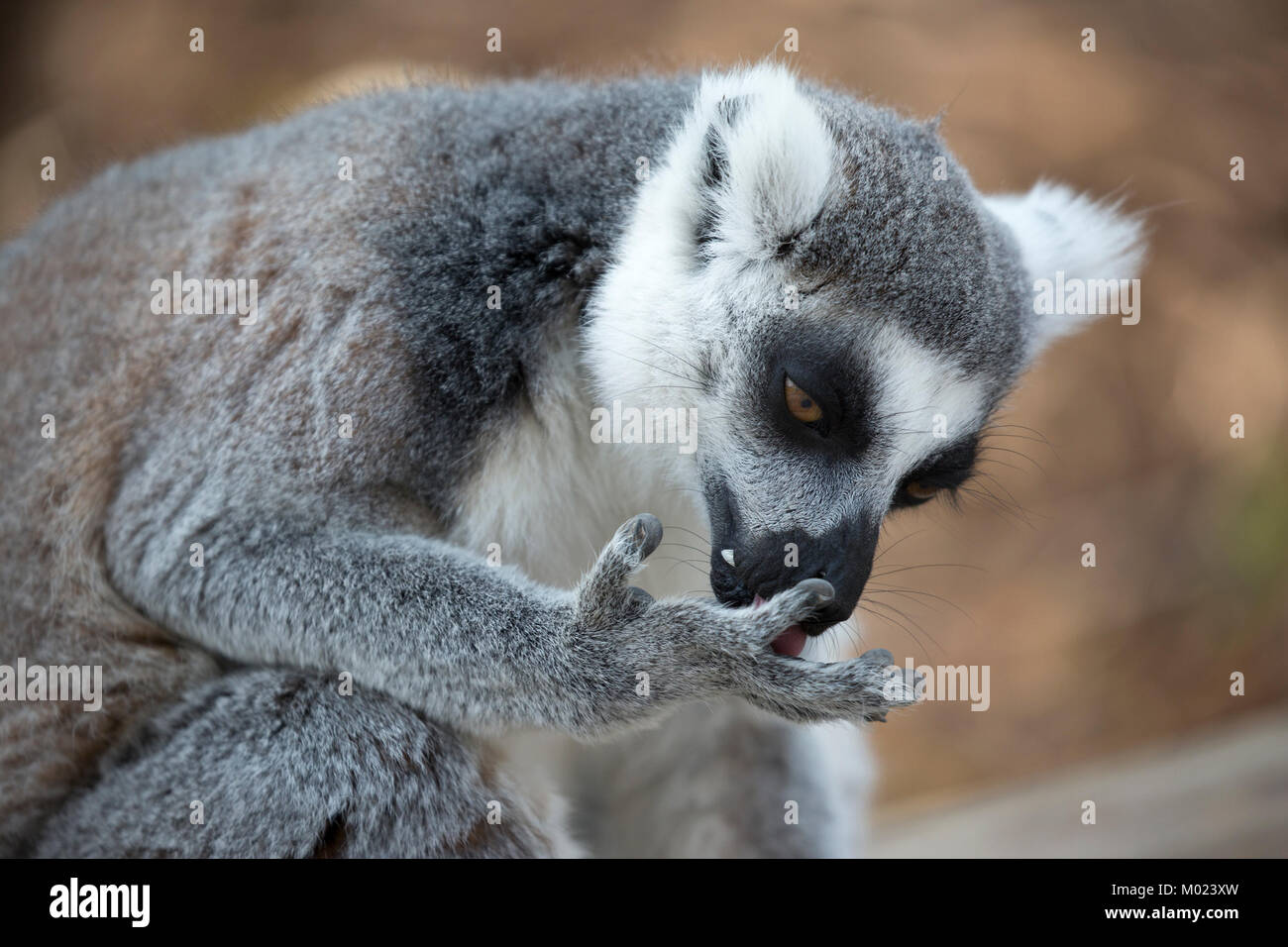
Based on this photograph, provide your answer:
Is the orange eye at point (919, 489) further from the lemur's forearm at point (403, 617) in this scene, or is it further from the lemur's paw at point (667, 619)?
the lemur's forearm at point (403, 617)

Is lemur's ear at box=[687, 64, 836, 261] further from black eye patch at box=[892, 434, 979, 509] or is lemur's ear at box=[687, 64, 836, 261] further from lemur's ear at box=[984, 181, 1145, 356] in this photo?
lemur's ear at box=[984, 181, 1145, 356]

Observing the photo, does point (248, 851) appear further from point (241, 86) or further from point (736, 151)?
point (241, 86)

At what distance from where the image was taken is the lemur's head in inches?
131

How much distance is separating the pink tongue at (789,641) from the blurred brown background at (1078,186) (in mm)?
4209

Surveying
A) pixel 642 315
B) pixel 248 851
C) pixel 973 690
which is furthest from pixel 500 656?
pixel 973 690

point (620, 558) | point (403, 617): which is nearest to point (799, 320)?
point (620, 558)

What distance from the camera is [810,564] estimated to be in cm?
326

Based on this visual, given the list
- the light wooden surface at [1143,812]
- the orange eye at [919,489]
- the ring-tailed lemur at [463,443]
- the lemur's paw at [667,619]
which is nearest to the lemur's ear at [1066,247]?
the ring-tailed lemur at [463,443]

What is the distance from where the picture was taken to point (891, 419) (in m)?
3.39

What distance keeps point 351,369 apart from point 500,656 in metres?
1.04

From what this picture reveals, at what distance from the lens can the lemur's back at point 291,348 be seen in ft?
11.6

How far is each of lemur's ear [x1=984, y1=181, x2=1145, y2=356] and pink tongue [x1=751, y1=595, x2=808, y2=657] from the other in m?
1.59

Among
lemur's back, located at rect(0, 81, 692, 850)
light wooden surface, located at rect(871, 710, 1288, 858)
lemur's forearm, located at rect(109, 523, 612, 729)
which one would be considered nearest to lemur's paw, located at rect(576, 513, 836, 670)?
lemur's forearm, located at rect(109, 523, 612, 729)

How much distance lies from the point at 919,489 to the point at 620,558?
3.84 ft
